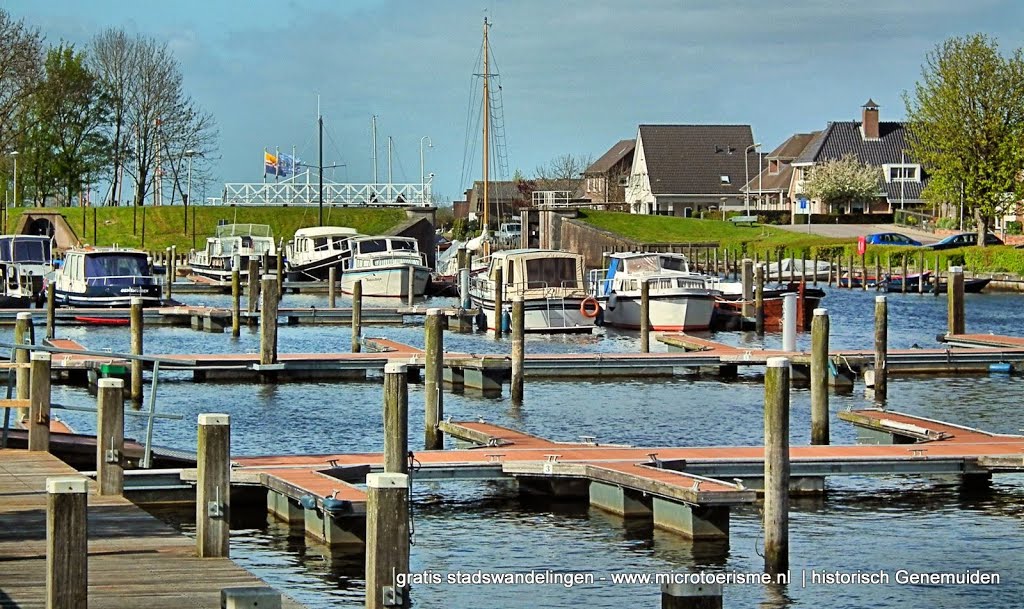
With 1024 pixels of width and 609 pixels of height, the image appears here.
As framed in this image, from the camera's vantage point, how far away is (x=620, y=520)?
19.3 meters

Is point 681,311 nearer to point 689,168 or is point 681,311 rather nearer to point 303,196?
point 303,196

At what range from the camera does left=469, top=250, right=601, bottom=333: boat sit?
1845 inches

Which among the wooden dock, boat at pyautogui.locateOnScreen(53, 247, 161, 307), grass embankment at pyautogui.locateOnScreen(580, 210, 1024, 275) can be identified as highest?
grass embankment at pyautogui.locateOnScreen(580, 210, 1024, 275)

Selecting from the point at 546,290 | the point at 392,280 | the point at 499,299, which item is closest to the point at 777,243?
the point at 392,280

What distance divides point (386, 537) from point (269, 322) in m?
22.2

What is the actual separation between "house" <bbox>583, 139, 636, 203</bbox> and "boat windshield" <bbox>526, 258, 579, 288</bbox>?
330ft

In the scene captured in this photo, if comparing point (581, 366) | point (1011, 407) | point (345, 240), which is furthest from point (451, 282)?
point (1011, 407)

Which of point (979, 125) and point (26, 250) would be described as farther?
point (979, 125)

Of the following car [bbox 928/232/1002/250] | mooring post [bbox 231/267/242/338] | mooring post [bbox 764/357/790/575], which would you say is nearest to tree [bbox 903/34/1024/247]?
car [bbox 928/232/1002/250]

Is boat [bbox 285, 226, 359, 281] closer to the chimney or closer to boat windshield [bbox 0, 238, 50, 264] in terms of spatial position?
boat windshield [bbox 0, 238, 50, 264]

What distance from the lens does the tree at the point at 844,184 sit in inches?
4690

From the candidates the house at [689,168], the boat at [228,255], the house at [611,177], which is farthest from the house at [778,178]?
the boat at [228,255]

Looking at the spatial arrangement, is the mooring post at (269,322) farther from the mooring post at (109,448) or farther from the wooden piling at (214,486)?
the wooden piling at (214,486)

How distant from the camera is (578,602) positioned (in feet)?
53.3
